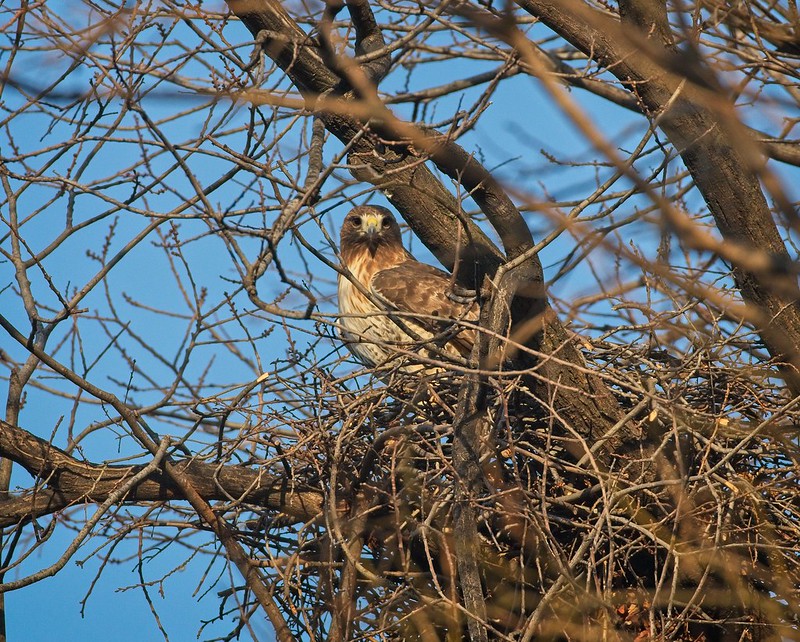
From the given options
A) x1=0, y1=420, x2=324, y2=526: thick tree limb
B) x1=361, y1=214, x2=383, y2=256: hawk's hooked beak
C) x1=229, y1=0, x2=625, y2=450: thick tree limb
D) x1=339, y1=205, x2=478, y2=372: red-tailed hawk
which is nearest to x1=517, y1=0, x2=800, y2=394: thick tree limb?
x1=229, y1=0, x2=625, y2=450: thick tree limb

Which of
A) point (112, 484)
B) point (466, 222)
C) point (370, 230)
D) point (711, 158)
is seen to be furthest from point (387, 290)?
point (711, 158)

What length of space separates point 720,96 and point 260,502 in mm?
3360

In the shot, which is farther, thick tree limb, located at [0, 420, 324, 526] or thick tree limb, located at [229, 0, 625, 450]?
thick tree limb, located at [0, 420, 324, 526]

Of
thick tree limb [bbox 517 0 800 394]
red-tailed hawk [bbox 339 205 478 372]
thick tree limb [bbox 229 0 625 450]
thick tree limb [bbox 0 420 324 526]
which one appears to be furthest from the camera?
red-tailed hawk [bbox 339 205 478 372]

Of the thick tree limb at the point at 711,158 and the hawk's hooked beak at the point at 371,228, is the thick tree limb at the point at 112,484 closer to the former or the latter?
the thick tree limb at the point at 711,158

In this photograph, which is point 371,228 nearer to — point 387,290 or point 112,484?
point 387,290

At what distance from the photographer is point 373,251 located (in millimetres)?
6754

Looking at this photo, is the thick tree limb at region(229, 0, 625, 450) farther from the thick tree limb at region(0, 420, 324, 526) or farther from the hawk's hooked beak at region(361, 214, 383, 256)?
the hawk's hooked beak at region(361, 214, 383, 256)

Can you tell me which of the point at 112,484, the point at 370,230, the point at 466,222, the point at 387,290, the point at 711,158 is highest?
the point at 370,230

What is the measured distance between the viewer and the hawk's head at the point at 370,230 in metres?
6.71

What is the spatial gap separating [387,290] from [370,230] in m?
0.69

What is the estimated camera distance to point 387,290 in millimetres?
6148

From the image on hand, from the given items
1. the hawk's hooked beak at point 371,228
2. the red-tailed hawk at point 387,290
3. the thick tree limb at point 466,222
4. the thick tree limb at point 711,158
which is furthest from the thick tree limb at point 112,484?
the hawk's hooked beak at point 371,228

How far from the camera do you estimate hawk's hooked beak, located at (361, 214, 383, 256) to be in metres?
6.65
